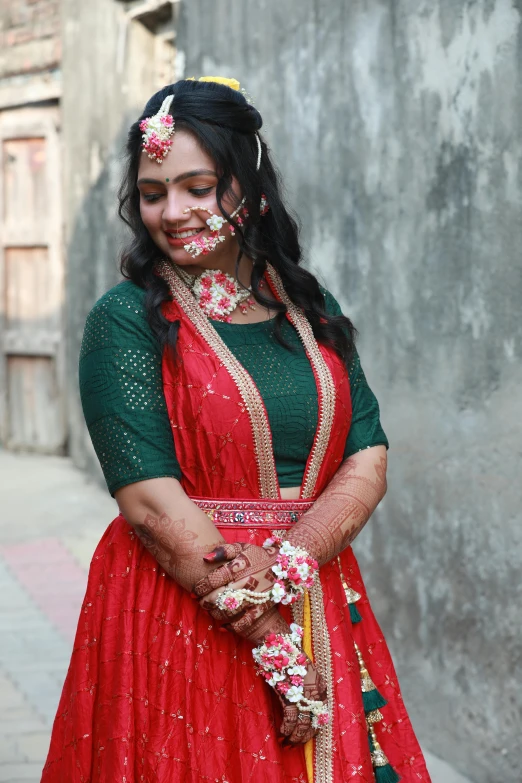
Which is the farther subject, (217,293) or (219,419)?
(217,293)

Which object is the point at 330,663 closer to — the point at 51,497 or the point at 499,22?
the point at 499,22

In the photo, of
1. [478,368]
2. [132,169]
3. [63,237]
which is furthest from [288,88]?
[63,237]

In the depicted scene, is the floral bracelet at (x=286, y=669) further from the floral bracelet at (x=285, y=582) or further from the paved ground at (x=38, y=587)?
the paved ground at (x=38, y=587)

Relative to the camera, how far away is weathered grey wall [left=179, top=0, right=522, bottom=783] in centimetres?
331

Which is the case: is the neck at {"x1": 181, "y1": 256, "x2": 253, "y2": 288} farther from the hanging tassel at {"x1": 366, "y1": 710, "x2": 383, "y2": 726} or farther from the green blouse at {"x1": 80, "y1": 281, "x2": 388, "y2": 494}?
the hanging tassel at {"x1": 366, "y1": 710, "x2": 383, "y2": 726}

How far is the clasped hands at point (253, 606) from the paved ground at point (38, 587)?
5.38 ft

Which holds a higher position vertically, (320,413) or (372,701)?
(320,413)

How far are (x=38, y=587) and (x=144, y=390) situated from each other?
155 inches

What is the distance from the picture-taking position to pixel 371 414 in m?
2.52

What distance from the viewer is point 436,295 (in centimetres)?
361

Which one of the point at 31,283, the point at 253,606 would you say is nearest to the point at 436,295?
the point at 253,606

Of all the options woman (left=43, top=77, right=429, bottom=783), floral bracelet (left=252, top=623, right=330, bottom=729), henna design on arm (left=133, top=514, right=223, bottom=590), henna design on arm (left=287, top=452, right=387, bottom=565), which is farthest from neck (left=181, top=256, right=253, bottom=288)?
floral bracelet (left=252, top=623, right=330, bottom=729)

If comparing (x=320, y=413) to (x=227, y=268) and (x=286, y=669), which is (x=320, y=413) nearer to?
(x=227, y=268)

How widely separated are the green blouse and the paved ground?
1.87 metres
